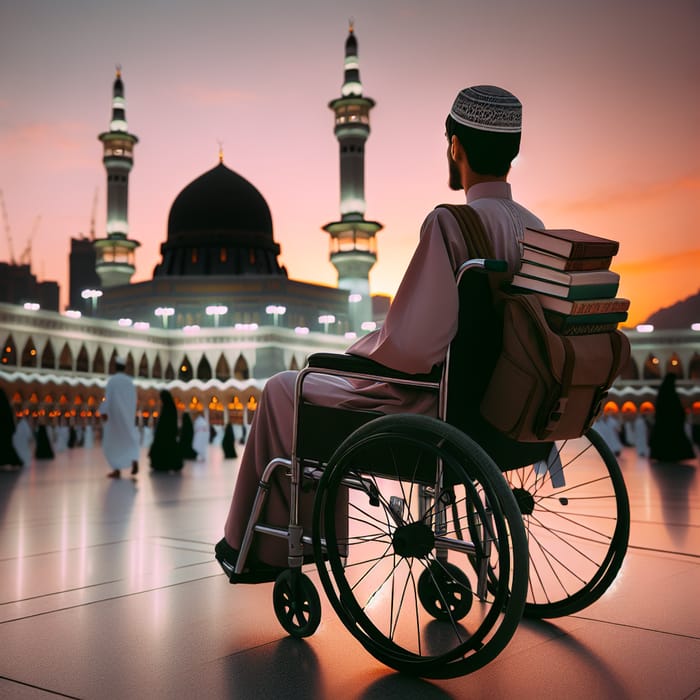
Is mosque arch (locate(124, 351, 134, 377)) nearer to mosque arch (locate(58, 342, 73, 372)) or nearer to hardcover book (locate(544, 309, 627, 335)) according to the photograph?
mosque arch (locate(58, 342, 73, 372))

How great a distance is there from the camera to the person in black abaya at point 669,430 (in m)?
12.1

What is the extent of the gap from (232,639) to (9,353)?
133ft

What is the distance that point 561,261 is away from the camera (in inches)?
76.5

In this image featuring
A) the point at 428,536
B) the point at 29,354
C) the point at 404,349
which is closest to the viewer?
the point at 428,536

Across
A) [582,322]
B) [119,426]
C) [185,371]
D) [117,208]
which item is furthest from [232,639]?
[117,208]

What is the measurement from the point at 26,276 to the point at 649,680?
133976mm

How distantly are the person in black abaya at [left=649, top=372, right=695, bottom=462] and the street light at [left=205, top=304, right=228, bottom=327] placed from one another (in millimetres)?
40211

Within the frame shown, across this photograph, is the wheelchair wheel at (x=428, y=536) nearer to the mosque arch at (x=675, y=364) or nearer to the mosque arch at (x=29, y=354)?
the mosque arch at (x=29, y=354)

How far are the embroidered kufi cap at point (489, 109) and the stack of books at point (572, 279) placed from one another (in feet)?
1.39

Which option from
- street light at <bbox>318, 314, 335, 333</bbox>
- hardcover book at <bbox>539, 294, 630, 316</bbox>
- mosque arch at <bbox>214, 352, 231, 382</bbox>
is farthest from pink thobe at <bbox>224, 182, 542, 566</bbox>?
street light at <bbox>318, 314, 335, 333</bbox>

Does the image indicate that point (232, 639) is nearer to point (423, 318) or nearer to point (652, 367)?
point (423, 318)

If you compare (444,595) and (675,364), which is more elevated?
(675,364)

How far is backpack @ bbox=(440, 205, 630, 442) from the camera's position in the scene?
192 centimetres

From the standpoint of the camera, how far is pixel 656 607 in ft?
8.14
